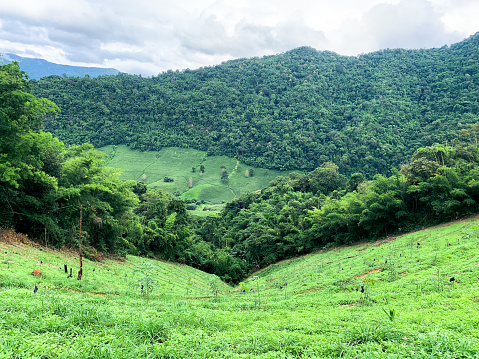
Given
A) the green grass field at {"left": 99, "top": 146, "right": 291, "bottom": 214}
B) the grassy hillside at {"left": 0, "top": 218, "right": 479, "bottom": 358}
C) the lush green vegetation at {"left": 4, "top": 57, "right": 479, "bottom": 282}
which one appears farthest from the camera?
the green grass field at {"left": 99, "top": 146, "right": 291, "bottom": 214}

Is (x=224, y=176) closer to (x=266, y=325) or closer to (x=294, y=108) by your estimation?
(x=294, y=108)

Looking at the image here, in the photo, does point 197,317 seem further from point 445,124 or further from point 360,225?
point 445,124

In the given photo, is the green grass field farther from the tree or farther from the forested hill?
the forested hill

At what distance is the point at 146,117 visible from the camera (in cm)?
14775

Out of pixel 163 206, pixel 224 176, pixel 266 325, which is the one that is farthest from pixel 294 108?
pixel 266 325

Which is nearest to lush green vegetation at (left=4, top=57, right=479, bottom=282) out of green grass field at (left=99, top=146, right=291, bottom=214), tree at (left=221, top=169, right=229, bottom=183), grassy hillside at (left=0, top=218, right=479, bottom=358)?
grassy hillside at (left=0, top=218, right=479, bottom=358)

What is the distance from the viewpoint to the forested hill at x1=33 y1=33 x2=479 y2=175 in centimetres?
10831

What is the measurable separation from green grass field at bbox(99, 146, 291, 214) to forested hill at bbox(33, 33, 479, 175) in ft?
18.8

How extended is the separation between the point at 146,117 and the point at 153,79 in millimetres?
48194

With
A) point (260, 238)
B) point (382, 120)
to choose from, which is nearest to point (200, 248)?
point (260, 238)

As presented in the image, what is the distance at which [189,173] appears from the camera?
113 meters

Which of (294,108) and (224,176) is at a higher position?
(294,108)

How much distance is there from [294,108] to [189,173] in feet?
238

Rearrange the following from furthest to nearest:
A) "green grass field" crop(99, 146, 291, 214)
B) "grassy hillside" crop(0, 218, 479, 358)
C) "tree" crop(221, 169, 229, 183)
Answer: "tree" crop(221, 169, 229, 183) < "green grass field" crop(99, 146, 291, 214) < "grassy hillside" crop(0, 218, 479, 358)
